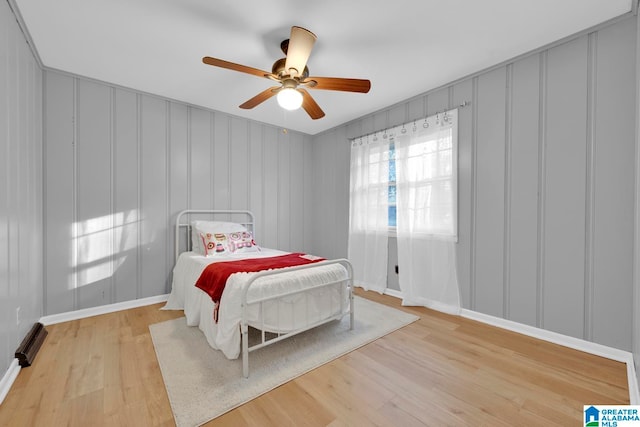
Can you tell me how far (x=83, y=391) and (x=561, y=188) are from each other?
153 inches

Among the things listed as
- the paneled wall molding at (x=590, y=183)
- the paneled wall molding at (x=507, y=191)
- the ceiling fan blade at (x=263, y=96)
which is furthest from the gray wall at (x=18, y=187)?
the paneled wall molding at (x=590, y=183)

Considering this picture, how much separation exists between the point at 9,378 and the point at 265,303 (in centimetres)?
168

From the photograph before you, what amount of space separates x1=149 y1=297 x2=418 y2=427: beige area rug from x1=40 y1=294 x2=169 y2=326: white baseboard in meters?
0.74

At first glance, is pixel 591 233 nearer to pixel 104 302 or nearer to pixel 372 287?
pixel 372 287

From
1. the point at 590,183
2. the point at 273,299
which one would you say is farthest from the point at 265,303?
the point at 590,183

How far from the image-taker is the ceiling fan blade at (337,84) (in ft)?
6.98

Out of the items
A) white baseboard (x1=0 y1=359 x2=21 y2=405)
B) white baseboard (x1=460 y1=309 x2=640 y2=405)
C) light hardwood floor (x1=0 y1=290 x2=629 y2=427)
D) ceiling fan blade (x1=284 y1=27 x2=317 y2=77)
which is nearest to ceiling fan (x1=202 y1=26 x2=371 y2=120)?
ceiling fan blade (x1=284 y1=27 x2=317 y2=77)

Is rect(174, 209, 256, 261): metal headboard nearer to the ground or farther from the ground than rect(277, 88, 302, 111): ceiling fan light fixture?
nearer to the ground

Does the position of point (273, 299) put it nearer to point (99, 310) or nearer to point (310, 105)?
point (310, 105)

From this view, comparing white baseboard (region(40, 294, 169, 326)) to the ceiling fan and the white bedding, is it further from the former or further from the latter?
the ceiling fan

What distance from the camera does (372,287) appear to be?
3863 millimetres

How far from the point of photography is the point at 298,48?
1895 mm

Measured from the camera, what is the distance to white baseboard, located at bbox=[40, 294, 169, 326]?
2721 millimetres

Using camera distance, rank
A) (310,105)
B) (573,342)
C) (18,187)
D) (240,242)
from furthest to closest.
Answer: (240,242)
(310,105)
(573,342)
(18,187)
